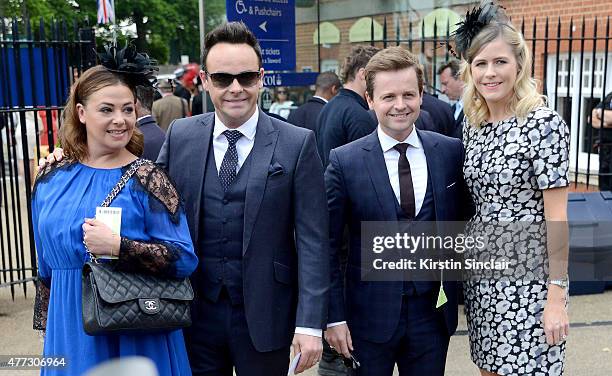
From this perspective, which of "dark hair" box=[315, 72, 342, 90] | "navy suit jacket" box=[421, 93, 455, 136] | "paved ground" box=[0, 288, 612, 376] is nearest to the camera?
"paved ground" box=[0, 288, 612, 376]

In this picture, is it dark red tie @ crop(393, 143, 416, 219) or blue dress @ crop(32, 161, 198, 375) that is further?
dark red tie @ crop(393, 143, 416, 219)

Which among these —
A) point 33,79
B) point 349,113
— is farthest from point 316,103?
point 33,79

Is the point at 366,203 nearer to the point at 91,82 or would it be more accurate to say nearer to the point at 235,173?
the point at 235,173

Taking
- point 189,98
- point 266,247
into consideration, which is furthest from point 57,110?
point 189,98

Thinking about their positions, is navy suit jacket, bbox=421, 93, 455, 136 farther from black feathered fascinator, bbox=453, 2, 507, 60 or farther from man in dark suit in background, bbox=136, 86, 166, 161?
black feathered fascinator, bbox=453, 2, 507, 60

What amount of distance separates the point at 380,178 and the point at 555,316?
93 cm

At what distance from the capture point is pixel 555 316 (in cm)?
264

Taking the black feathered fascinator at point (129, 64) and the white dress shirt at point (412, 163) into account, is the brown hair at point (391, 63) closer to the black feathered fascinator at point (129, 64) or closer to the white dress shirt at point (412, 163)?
the white dress shirt at point (412, 163)

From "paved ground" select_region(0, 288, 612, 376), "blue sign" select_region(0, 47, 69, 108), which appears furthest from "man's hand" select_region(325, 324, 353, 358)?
"blue sign" select_region(0, 47, 69, 108)

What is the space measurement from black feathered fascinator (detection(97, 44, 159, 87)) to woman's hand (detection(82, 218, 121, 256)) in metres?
0.64

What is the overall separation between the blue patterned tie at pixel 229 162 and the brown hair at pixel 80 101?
45cm

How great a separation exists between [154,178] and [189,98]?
12566mm

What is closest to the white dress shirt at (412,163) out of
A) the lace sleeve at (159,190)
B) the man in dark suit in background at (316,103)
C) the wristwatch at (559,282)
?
the wristwatch at (559,282)

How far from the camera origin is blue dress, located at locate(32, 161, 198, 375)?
2.42 metres
